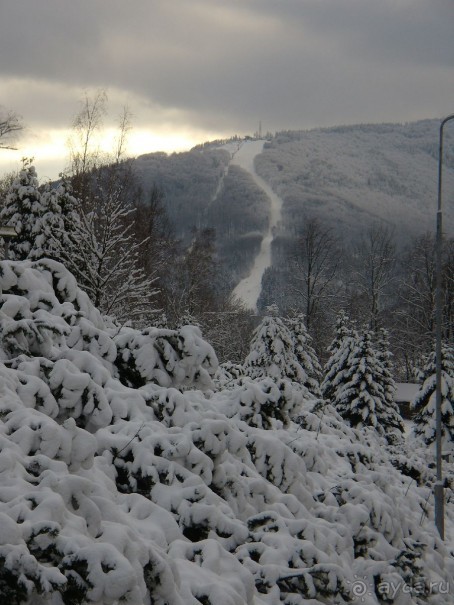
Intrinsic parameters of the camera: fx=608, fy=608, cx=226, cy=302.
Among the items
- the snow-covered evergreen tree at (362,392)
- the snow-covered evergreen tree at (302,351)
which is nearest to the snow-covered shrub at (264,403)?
the snow-covered evergreen tree at (362,392)

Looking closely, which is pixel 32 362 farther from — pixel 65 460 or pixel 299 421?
pixel 299 421

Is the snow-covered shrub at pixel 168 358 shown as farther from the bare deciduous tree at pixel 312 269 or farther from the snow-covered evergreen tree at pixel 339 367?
the bare deciduous tree at pixel 312 269

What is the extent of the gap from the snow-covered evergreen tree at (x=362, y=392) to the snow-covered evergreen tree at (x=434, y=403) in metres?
1.26

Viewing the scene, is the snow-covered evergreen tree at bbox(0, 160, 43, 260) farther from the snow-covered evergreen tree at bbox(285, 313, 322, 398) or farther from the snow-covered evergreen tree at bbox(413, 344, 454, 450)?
the snow-covered evergreen tree at bbox(413, 344, 454, 450)

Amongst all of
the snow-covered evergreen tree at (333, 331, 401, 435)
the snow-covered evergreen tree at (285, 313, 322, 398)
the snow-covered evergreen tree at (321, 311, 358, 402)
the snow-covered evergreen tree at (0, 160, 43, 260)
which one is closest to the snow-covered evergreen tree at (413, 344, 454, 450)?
the snow-covered evergreen tree at (333, 331, 401, 435)

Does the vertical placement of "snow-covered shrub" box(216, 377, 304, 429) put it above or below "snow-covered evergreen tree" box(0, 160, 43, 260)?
below

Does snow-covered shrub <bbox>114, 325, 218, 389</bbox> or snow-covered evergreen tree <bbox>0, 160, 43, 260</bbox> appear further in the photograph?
snow-covered evergreen tree <bbox>0, 160, 43, 260</bbox>

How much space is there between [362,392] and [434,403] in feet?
8.03

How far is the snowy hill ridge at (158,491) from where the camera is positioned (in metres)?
3.19

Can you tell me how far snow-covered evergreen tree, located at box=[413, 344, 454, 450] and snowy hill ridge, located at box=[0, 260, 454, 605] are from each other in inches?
533

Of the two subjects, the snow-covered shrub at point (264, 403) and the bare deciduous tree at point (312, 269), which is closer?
the snow-covered shrub at point (264, 403)

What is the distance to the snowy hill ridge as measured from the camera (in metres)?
3.19

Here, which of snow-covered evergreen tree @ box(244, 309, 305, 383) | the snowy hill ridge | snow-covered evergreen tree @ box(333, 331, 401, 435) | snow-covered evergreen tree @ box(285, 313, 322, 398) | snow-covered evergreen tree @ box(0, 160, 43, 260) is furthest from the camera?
snow-covered evergreen tree @ box(285, 313, 322, 398)

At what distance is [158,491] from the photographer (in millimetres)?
5043
